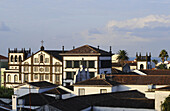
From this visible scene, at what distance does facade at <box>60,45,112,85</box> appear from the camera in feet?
306

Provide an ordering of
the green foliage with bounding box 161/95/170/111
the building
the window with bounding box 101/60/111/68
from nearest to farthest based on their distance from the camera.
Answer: the green foliage with bounding box 161/95/170/111 < the window with bounding box 101/60/111/68 < the building

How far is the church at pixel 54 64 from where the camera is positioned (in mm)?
93750

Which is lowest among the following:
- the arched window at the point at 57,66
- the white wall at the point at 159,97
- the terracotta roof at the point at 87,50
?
the white wall at the point at 159,97

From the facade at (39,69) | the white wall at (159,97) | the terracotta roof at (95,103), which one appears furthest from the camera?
the facade at (39,69)

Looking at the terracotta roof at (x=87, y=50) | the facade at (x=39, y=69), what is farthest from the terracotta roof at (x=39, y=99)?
the facade at (x=39, y=69)

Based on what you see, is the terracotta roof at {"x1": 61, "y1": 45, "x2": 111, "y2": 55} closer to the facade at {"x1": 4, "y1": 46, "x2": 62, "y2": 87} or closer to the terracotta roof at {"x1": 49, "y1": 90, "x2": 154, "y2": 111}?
the facade at {"x1": 4, "y1": 46, "x2": 62, "y2": 87}

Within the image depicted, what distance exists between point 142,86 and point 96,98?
1406 cm

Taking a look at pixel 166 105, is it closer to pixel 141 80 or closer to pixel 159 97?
pixel 159 97

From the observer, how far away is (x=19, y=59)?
109 m

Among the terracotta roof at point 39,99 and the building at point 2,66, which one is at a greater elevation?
the building at point 2,66

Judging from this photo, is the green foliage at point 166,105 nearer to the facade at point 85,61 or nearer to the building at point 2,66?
the facade at point 85,61

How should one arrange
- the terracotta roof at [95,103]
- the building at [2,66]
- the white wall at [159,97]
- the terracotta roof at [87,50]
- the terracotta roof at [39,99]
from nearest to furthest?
the terracotta roof at [95,103] → the white wall at [159,97] → the terracotta roof at [39,99] → the terracotta roof at [87,50] → the building at [2,66]

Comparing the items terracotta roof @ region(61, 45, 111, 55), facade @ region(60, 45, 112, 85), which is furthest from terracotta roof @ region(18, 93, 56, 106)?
terracotta roof @ region(61, 45, 111, 55)

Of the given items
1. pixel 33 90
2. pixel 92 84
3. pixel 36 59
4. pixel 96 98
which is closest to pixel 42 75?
pixel 36 59
